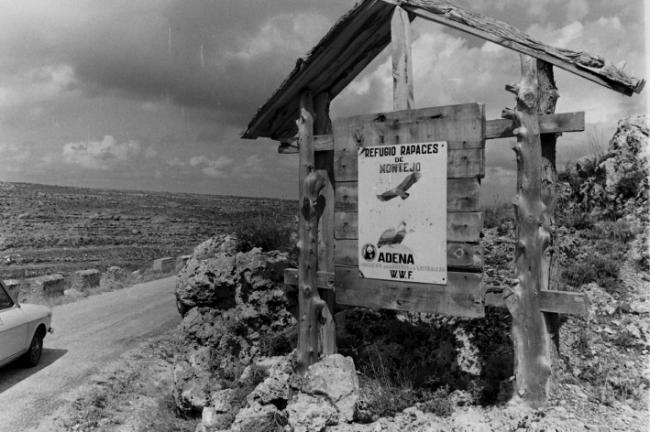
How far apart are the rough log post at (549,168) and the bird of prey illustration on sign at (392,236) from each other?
4.37ft

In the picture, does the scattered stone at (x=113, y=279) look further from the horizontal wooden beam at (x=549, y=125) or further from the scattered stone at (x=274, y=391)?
the horizontal wooden beam at (x=549, y=125)

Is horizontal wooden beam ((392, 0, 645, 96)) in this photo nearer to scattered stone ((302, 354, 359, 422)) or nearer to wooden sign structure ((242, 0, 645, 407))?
wooden sign structure ((242, 0, 645, 407))

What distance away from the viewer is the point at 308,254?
5695 millimetres

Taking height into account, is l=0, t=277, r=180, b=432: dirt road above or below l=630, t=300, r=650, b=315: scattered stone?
below

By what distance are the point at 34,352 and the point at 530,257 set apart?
788 centimetres

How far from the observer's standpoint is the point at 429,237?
15.7ft

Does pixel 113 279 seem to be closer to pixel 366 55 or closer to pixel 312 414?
pixel 366 55

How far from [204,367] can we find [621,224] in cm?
681

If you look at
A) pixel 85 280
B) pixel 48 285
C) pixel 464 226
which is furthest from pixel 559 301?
pixel 85 280

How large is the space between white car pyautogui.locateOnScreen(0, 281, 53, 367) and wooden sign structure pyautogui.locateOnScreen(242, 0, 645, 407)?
4.62 metres

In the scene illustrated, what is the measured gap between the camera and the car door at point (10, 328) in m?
7.23

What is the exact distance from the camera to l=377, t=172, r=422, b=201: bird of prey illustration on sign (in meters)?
4.84

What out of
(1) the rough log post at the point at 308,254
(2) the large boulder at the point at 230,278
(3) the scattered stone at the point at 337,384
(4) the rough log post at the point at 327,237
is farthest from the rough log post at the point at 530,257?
(2) the large boulder at the point at 230,278

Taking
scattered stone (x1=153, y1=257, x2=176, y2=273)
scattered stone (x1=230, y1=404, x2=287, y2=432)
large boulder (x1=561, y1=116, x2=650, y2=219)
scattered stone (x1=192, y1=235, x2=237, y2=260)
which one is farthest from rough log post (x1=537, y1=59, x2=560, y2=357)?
scattered stone (x1=153, y1=257, x2=176, y2=273)
